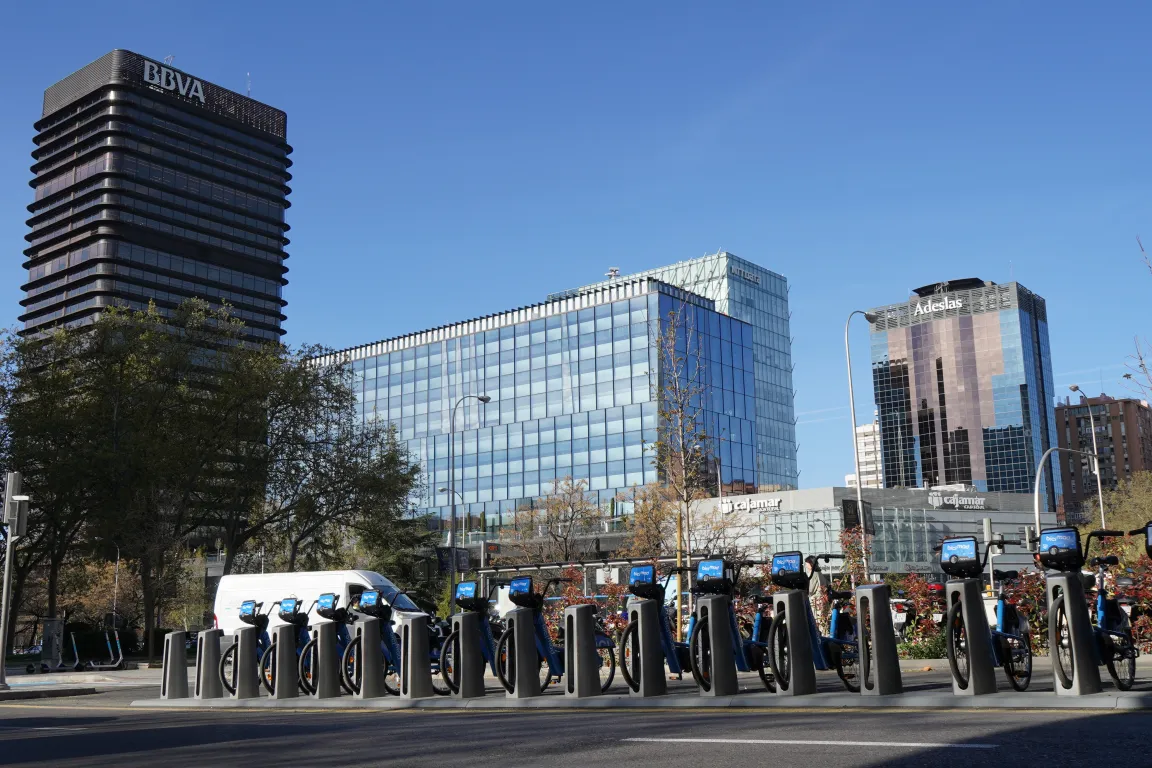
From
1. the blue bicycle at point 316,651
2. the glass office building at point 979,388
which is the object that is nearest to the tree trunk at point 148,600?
the blue bicycle at point 316,651

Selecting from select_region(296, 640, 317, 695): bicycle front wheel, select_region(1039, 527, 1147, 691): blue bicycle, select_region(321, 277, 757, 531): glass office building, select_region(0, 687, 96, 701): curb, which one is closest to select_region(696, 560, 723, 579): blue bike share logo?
select_region(1039, 527, 1147, 691): blue bicycle

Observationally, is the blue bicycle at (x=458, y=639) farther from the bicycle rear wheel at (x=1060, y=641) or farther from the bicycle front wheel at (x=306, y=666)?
the bicycle rear wheel at (x=1060, y=641)

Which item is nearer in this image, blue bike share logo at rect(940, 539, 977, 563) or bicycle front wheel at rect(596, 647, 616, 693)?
blue bike share logo at rect(940, 539, 977, 563)

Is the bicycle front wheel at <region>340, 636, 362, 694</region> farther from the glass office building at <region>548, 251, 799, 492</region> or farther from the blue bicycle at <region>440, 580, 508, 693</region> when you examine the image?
the glass office building at <region>548, 251, 799, 492</region>

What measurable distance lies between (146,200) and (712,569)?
15391cm

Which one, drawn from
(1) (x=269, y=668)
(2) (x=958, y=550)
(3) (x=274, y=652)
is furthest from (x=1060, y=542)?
(1) (x=269, y=668)

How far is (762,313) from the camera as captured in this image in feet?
466

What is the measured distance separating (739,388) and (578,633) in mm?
91124

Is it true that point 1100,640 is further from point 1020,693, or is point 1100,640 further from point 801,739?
point 801,739

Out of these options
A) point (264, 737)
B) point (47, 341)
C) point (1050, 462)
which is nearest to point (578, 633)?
point (264, 737)

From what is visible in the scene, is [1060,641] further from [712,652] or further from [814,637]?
[712,652]

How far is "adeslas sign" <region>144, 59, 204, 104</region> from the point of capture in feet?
502

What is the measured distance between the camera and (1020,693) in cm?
892

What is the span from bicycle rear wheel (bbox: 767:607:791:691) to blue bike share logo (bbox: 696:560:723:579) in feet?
2.86
